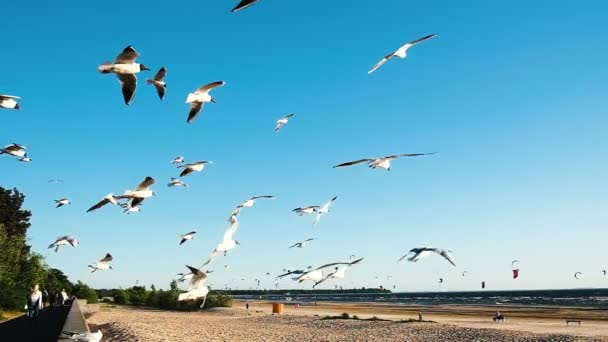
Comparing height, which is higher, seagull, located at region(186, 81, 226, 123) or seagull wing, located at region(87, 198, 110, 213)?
seagull, located at region(186, 81, 226, 123)

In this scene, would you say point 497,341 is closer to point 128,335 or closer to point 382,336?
point 382,336

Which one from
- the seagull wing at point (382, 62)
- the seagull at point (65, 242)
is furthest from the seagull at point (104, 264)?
the seagull wing at point (382, 62)

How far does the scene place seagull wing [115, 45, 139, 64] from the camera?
6.88 metres

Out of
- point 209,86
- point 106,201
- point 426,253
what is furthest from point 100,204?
point 426,253

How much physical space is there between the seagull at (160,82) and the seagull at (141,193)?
51.8 inches

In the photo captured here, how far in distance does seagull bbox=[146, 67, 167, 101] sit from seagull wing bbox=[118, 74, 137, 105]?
0.52 meters

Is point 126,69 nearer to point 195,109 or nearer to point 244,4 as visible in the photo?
point 195,109

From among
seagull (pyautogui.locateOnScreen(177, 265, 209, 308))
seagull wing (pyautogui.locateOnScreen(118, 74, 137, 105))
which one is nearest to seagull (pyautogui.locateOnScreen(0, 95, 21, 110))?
seagull wing (pyautogui.locateOnScreen(118, 74, 137, 105))

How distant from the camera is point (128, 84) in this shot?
7.29 m

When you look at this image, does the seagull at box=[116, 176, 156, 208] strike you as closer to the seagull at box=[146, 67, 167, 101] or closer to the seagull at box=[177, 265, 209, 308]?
the seagull at box=[146, 67, 167, 101]

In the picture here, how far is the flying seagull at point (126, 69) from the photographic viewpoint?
6.94 meters

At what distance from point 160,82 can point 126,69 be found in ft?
3.46

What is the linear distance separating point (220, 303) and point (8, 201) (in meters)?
31.2

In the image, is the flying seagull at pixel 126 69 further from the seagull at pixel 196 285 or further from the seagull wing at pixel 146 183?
the seagull at pixel 196 285
